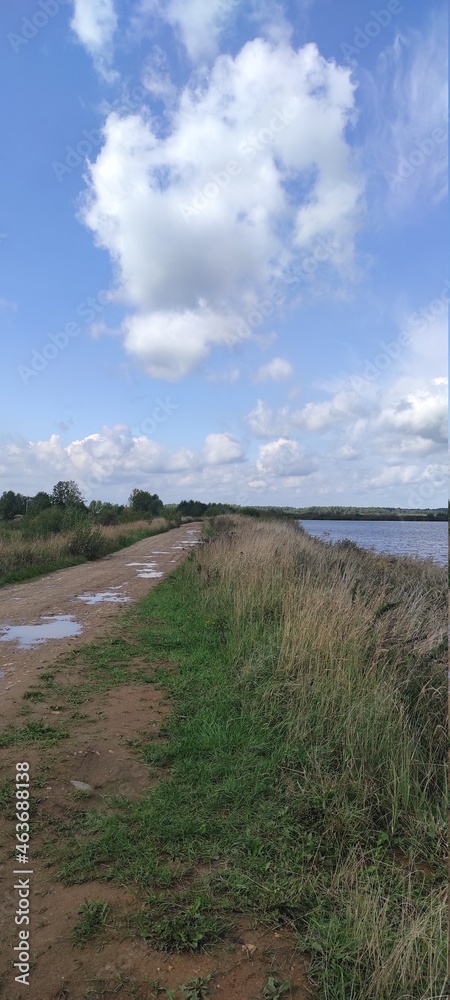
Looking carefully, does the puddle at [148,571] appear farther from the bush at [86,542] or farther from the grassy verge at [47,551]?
the bush at [86,542]

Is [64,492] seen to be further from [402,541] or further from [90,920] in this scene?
[90,920]

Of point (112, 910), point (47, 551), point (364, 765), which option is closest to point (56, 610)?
point (364, 765)

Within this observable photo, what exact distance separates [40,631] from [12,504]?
4449 cm

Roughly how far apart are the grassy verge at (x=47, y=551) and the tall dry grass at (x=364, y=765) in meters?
10.5

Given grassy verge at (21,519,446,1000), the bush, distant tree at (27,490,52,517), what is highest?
distant tree at (27,490,52,517)

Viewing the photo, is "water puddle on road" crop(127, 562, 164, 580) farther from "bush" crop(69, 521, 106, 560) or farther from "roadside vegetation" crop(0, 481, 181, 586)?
"bush" crop(69, 521, 106, 560)

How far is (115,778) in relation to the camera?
371 centimetres

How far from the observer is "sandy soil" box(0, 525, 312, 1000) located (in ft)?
6.89

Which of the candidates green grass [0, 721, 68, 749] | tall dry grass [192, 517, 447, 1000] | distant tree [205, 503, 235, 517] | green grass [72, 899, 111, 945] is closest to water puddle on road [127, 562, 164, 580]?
tall dry grass [192, 517, 447, 1000]

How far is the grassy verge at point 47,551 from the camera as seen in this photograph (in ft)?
52.4

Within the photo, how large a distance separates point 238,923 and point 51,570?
53.6ft

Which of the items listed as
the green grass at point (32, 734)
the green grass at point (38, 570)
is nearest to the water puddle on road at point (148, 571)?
the green grass at point (38, 570)

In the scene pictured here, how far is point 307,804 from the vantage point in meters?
3.27

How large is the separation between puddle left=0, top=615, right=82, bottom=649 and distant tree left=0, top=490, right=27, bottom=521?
36.5m
